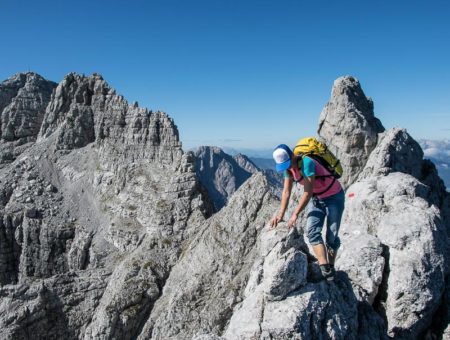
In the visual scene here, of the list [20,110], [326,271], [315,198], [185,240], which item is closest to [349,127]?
[185,240]

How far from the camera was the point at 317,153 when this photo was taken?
17281 millimetres

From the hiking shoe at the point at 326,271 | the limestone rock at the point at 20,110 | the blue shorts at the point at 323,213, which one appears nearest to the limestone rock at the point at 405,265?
the hiking shoe at the point at 326,271

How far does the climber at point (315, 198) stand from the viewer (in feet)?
54.1

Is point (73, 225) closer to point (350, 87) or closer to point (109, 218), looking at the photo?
point (109, 218)

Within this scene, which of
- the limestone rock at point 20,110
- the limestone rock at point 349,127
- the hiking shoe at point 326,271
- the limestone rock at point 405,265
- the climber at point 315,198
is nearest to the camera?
the climber at point 315,198

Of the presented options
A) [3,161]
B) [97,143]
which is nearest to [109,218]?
[97,143]

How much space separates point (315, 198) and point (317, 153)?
2212 mm

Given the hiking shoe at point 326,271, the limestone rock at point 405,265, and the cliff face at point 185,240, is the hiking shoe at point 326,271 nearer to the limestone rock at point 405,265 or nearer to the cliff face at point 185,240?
the cliff face at point 185,240

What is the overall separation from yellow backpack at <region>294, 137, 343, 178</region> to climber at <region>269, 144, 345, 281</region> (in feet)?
0.80

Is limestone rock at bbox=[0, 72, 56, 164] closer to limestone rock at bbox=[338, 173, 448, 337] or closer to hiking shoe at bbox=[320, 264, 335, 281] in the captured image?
limestone rock at bbox=[338, 173, 448, 337]

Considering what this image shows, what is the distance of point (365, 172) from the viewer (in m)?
Result: 43.4

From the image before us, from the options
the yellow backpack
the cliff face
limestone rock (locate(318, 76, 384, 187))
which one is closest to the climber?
the yellow backpack

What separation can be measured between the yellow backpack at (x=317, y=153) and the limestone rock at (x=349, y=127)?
34.6 m

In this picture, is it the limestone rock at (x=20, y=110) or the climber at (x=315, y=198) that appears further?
the limestone rock at (x=20, y=110)
